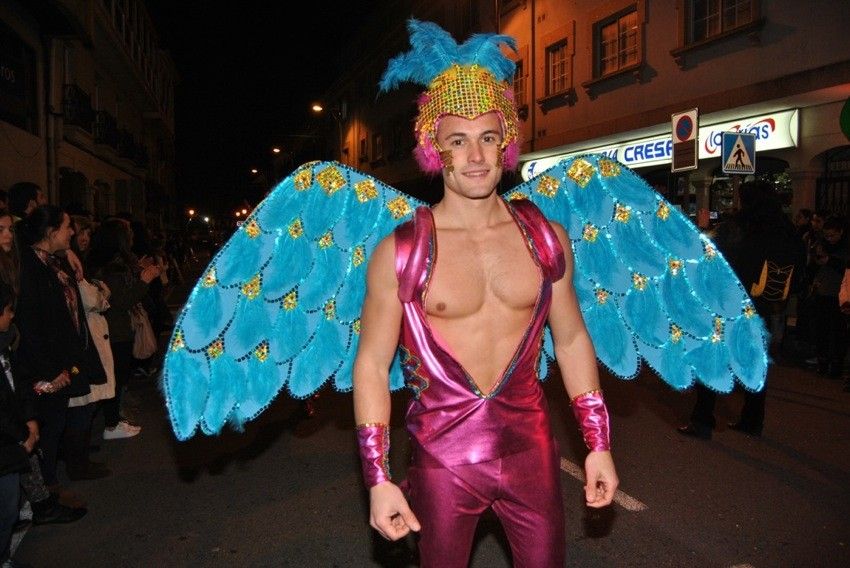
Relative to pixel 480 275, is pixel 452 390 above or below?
below

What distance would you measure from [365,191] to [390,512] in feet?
3.85

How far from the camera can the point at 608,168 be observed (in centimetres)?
273

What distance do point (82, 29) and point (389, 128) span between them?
59.2ft

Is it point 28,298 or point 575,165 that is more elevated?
point 575,165

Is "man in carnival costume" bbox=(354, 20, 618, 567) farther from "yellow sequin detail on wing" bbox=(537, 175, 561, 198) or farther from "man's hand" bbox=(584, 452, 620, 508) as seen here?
"yellow sequin detail on wing" bbox=(537, 175, 561, 198)

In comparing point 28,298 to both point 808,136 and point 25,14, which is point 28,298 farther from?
point 25,14

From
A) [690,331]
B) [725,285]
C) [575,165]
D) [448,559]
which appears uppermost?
[575,165]

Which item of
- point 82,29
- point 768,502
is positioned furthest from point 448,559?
point 82,29

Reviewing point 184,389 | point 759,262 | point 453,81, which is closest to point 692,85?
point 759,262

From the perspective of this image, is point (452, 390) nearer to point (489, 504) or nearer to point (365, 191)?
point (489, 504)

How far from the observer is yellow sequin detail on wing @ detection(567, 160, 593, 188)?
107 inches

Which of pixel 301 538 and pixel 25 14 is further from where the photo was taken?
pixel 25 14

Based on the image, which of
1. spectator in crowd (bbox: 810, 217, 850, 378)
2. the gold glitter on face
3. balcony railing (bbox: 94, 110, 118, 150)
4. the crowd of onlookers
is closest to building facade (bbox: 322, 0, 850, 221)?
spectator in crowd (bbox: 810, 217, 850, 378)

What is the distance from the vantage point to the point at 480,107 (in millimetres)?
2242
